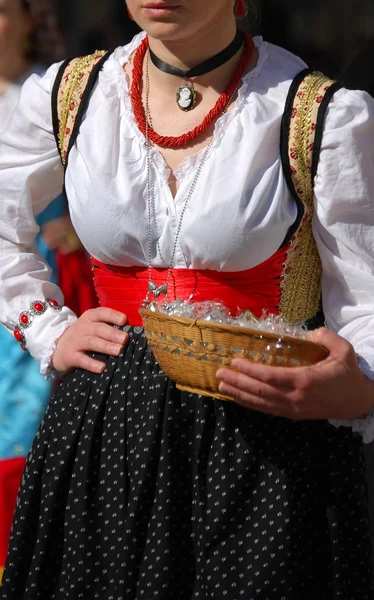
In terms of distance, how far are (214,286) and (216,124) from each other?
31 centimetres

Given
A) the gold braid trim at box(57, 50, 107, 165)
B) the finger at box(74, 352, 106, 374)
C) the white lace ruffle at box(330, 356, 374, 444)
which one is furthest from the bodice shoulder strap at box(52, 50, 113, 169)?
the white lace ruffle at box(330, 356, 374, 444)

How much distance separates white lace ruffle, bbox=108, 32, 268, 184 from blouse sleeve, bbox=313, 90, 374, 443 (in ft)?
0.64

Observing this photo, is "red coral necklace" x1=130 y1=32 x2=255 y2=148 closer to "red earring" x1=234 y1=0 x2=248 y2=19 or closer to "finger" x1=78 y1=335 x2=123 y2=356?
"red earring" x1=234 y1=0 x2=248 y2=19

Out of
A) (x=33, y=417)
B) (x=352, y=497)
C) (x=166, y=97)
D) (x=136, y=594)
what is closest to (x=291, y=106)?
(x=166, y=97)

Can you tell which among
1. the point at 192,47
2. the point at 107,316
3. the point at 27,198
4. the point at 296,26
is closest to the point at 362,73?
the point at 192,47

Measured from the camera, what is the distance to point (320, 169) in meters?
1.68

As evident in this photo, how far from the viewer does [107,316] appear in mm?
1820

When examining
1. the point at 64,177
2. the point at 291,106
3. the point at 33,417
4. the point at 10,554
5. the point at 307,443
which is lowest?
the point at 33,417

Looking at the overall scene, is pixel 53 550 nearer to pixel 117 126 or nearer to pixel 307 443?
pixel 307 443

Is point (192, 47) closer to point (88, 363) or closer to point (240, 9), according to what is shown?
point (240, 9)

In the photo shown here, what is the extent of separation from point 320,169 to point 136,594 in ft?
2.62

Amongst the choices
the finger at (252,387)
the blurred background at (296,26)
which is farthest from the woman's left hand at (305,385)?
the blurred background at (296,26)

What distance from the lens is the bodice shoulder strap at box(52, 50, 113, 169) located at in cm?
→ 186

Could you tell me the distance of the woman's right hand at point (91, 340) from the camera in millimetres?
1787
